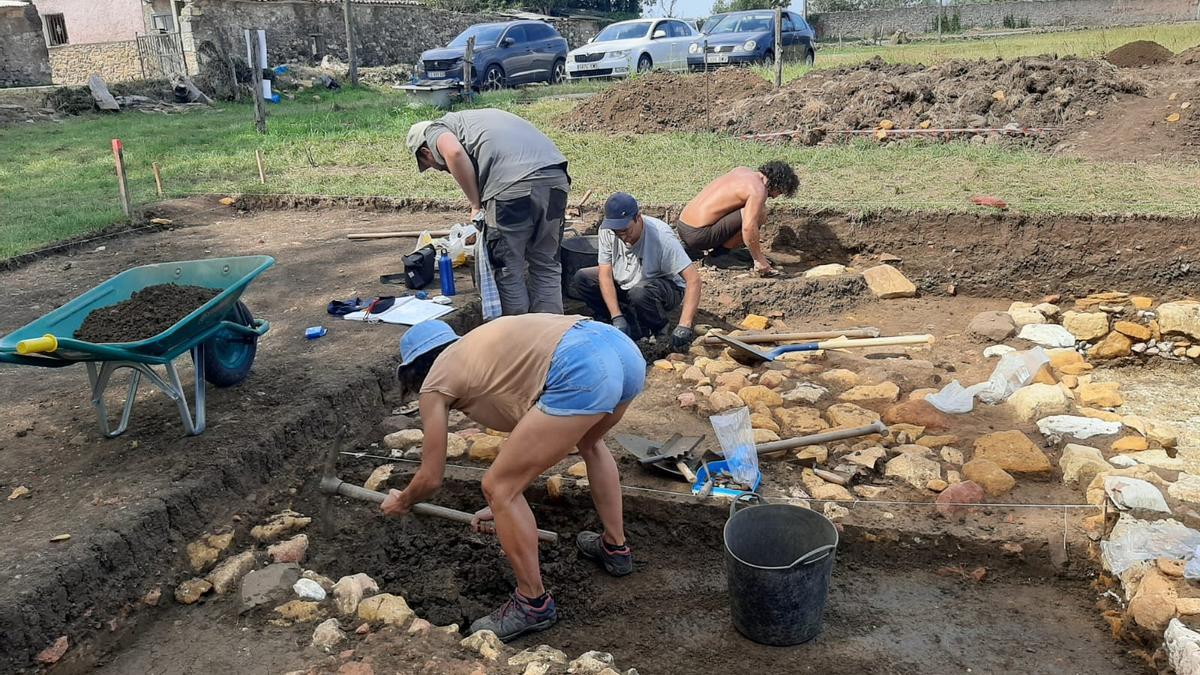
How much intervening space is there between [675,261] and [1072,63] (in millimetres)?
8745

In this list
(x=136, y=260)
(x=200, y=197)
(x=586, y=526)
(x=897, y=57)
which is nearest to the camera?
(x=586, y=526)

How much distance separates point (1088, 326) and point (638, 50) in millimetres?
12849

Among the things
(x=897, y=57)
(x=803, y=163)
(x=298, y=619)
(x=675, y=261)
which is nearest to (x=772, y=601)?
(x=298, y=619)

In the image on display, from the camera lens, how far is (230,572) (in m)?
3.28

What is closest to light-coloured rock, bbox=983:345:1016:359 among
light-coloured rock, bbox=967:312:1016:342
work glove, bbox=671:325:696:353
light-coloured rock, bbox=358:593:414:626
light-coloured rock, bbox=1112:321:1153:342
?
light-coloured rock, bbox=967:312:1016:342

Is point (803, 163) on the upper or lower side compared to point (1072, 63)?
lower

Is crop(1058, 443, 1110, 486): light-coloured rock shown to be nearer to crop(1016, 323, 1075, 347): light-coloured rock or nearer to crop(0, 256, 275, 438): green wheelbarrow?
crop(1016, 323, 1075, 347): light-coloured rock

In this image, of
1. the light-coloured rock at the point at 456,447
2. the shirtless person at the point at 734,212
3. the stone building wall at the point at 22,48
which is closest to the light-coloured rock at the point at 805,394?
the light-coloured rock at the point at 456,447

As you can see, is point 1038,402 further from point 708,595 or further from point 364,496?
point 364,496

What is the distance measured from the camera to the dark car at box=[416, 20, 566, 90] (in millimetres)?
17266

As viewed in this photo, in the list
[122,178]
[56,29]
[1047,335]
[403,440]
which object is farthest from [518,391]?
[56,29]

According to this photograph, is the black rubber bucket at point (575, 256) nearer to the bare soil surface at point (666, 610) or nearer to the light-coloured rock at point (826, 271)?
the light-coloured rock at point (826, 271)

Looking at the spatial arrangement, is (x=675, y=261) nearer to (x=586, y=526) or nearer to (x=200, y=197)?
(x=586, y=526)

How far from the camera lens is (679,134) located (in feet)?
39.1
